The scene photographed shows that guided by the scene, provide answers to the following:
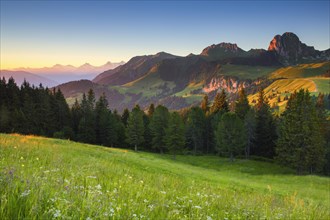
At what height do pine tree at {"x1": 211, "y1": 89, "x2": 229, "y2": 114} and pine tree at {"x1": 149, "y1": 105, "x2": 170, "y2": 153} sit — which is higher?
pine tree at {"x1": 211, "y1": 89, "x2": 229, "y2": 114}

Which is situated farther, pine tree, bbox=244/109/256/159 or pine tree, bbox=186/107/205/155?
pine tree, bbox=186/107/205/155

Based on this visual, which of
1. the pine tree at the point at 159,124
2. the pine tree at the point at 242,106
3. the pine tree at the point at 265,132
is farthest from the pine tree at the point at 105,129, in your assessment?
the pine tree at the point at 265,132

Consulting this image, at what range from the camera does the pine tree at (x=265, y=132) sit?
76.9 meters

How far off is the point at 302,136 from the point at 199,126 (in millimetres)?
38057

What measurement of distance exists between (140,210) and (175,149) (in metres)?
69.5

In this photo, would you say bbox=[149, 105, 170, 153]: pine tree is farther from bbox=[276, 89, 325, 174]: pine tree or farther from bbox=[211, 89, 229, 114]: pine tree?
bbox=[276, 89, 325, 174]: pine tree

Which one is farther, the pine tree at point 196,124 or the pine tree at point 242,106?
the pine tree at point 196,124

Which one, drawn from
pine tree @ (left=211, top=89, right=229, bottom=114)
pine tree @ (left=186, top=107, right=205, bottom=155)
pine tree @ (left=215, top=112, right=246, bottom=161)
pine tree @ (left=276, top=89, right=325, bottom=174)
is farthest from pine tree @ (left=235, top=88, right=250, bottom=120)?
pine tree @ (left=276, top=89, right=325, bottom=174)

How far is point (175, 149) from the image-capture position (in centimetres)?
7312

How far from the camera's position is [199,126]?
295 feet

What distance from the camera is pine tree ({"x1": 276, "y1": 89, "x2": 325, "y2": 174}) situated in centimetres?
5609

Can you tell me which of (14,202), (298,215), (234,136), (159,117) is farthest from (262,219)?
(159,117)

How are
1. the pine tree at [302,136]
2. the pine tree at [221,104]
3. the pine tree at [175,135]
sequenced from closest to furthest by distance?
the pine tree at [302,136], the pine tree at [175,135], the pine tree at [221,104]

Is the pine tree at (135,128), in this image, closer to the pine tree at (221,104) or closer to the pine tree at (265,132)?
the pine tree at (221,104)
